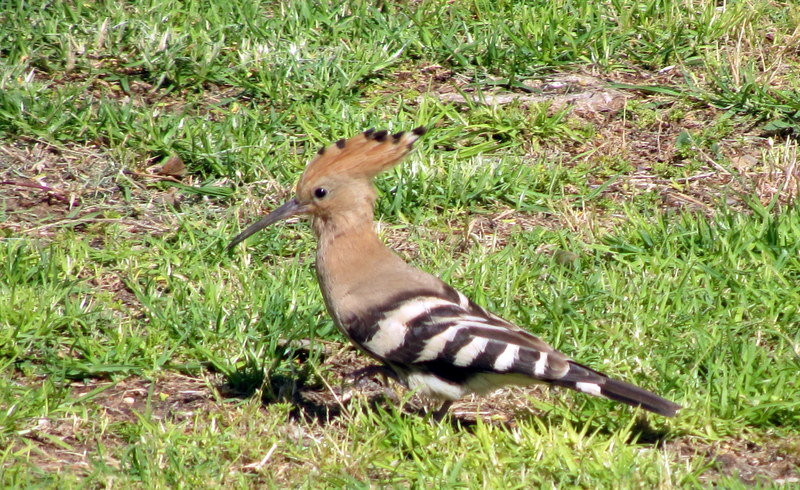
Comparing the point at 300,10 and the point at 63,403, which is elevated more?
the point at 300,10

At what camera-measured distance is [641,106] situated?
186 inches

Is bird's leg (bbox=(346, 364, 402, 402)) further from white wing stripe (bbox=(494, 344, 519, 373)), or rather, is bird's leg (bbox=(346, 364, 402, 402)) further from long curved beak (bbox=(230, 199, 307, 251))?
long curved beak (bbox=(230, 199, 307, 251))

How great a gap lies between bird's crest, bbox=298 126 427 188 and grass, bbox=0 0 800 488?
467 millimetres

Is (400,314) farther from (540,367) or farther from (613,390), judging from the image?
(613,390)

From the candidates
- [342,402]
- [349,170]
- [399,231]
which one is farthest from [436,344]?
[399,231]

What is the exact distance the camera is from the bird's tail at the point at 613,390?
2.79 m

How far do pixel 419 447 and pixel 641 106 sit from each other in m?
2.36

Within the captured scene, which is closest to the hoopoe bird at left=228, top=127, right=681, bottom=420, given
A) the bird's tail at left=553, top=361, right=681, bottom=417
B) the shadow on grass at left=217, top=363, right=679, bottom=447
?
the bird's tail at left=553, top=361, right=681, bottom=417

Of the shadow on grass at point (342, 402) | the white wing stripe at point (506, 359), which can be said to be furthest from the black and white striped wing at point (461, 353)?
the shadow on grass at point (342, 402)

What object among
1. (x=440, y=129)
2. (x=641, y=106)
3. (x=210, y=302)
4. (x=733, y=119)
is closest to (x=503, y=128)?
(x=440, y=129)

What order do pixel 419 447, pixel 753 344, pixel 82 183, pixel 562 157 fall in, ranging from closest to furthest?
1. pixel 419 447
2. pixel 753 344
3. pixel 82 183
4. pixel 562 157

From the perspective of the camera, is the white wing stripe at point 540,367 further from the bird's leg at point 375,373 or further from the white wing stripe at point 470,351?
the bird's leg at point 375,373

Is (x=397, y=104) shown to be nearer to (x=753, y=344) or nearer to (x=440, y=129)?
(x=440, y=129)

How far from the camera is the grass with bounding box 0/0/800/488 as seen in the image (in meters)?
2.89
